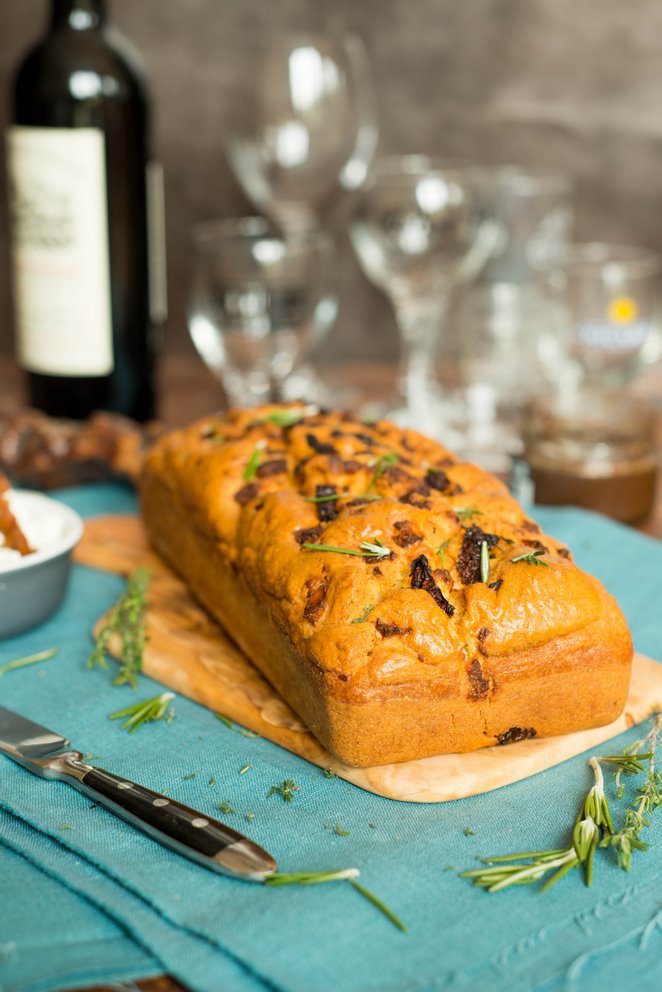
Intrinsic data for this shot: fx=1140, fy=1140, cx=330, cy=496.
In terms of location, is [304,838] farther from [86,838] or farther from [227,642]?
[227,642]

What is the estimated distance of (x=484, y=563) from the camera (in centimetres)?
110

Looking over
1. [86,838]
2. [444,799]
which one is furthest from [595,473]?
[86,838]

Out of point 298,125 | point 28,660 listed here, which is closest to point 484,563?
point 28,660

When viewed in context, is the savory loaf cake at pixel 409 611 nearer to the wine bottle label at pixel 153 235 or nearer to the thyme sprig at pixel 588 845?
the thyme sprig at pixel 588 845

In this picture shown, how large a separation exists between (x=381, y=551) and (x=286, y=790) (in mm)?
240

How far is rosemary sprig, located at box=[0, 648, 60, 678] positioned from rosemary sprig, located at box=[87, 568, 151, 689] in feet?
0.15

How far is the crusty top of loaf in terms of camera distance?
1.03 meters

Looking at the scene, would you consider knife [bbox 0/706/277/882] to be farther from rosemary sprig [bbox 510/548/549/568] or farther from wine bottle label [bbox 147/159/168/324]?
wine bottle label [bbox 147/159/168/324]

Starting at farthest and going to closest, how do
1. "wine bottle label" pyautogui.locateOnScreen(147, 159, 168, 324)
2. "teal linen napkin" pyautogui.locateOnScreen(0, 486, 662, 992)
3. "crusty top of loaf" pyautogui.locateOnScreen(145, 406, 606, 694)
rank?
"wine bottle label" pyautogui.locateOnScreen(147, 159, 168, 324)
"crusty top of loaf" pyautogui.locateOnScreen(145, 406, 606, 694)
"teal linen napkin" pyautogui.locateOnScreen(0, 486, 662, 992)

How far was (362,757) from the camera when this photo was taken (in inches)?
40.6

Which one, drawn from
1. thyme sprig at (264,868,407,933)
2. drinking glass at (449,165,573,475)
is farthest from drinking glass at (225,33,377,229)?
thyme sprig at (264,868,407,933)

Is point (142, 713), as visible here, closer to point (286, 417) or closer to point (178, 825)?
point (178, 825)

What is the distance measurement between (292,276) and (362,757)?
121 cm

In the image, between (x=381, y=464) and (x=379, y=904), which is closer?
(x=379, y=904)
